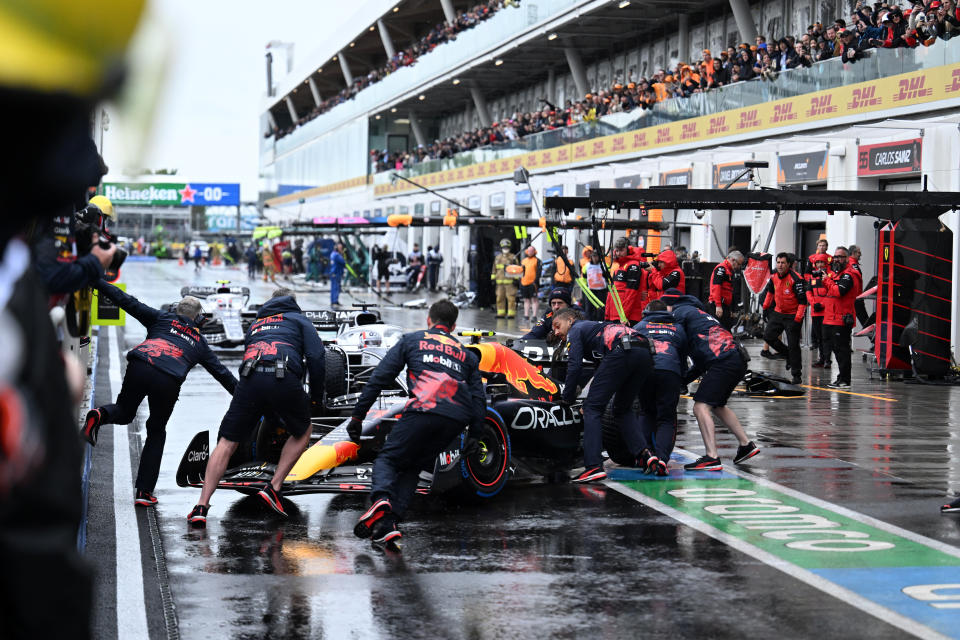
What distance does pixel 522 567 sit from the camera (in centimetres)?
760

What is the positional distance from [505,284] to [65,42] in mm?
31176

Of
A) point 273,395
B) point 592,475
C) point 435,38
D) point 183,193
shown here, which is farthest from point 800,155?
point 183,193

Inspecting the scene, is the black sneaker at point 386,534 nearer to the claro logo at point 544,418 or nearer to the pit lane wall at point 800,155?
the claro logo at point 544,418

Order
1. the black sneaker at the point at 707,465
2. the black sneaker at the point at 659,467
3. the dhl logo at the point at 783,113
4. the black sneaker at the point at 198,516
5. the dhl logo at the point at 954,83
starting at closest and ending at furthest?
the black sneaker at the point at 198,516 < the black sneaker at the point at 659,467 < the black sneaker at the point at 707,465 < the dhl logo at the point at 954,83 < the dhl logo at the point at 783,113

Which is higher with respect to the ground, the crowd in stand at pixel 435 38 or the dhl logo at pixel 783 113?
the crowd in stand at pixel 435 38

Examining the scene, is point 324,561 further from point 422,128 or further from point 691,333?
point 422,128

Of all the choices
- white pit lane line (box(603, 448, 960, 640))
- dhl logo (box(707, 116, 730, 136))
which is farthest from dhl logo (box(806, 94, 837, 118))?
white pit lane line (box(603, 448, 960, 640))

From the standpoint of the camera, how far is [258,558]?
7.79 metres

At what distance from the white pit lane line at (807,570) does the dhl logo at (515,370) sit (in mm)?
1010

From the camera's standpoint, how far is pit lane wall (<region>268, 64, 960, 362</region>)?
71.1 ft

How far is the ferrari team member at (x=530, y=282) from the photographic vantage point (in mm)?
31828

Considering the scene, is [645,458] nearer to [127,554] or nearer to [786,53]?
[127,554]

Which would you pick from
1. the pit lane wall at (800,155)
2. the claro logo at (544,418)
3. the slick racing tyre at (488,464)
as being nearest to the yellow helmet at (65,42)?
the slick racing tyre at (488,464)

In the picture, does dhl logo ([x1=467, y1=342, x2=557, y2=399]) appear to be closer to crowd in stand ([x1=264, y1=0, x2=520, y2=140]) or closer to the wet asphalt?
the wet asphalt
